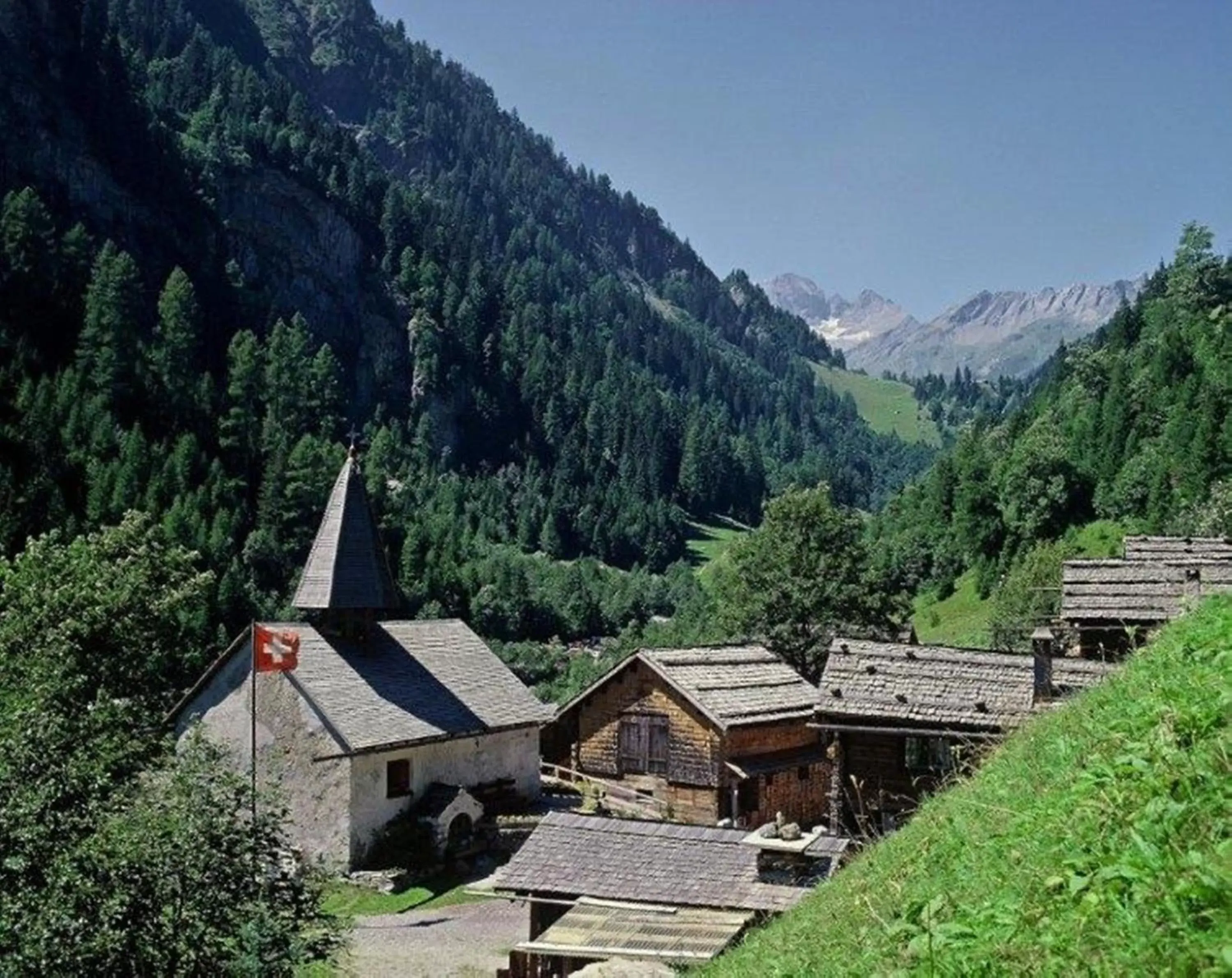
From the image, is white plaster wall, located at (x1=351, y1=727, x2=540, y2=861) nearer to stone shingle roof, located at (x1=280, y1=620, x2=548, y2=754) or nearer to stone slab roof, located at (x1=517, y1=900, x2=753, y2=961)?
stone shingle roof, located at (x1=280, y1=620, x2=548, y2=754)

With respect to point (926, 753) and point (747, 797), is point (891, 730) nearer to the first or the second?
point (926, 753)

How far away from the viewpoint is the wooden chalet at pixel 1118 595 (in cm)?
3181

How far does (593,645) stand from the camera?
13438cm

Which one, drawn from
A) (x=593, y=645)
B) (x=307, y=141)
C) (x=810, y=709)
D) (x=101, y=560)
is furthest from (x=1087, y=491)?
(x=307, y=141)

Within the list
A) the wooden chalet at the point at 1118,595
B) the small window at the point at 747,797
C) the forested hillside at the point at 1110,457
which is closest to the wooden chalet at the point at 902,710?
the wooden chalet at the point at 1118,595

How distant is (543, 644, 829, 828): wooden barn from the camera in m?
40.0

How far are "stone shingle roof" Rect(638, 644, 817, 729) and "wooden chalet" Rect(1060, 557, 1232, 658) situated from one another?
9199 mm

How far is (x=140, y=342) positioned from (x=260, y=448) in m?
15.5

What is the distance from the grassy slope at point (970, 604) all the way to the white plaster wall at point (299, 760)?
4054 centimetres

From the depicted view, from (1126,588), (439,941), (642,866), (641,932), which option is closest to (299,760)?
(439,941)

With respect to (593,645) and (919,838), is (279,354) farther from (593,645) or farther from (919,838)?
(919,838)

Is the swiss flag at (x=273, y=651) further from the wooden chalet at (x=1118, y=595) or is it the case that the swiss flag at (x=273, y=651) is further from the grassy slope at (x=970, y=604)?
the grassy slope at (x=970, y=604)

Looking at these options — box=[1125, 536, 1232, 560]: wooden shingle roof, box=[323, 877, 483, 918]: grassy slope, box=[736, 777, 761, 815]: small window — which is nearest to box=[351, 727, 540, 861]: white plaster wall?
box=[323, 877, 483, 918]: grassy slope

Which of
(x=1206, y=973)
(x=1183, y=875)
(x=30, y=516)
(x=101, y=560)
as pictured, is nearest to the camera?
(x=1206, y=973)
